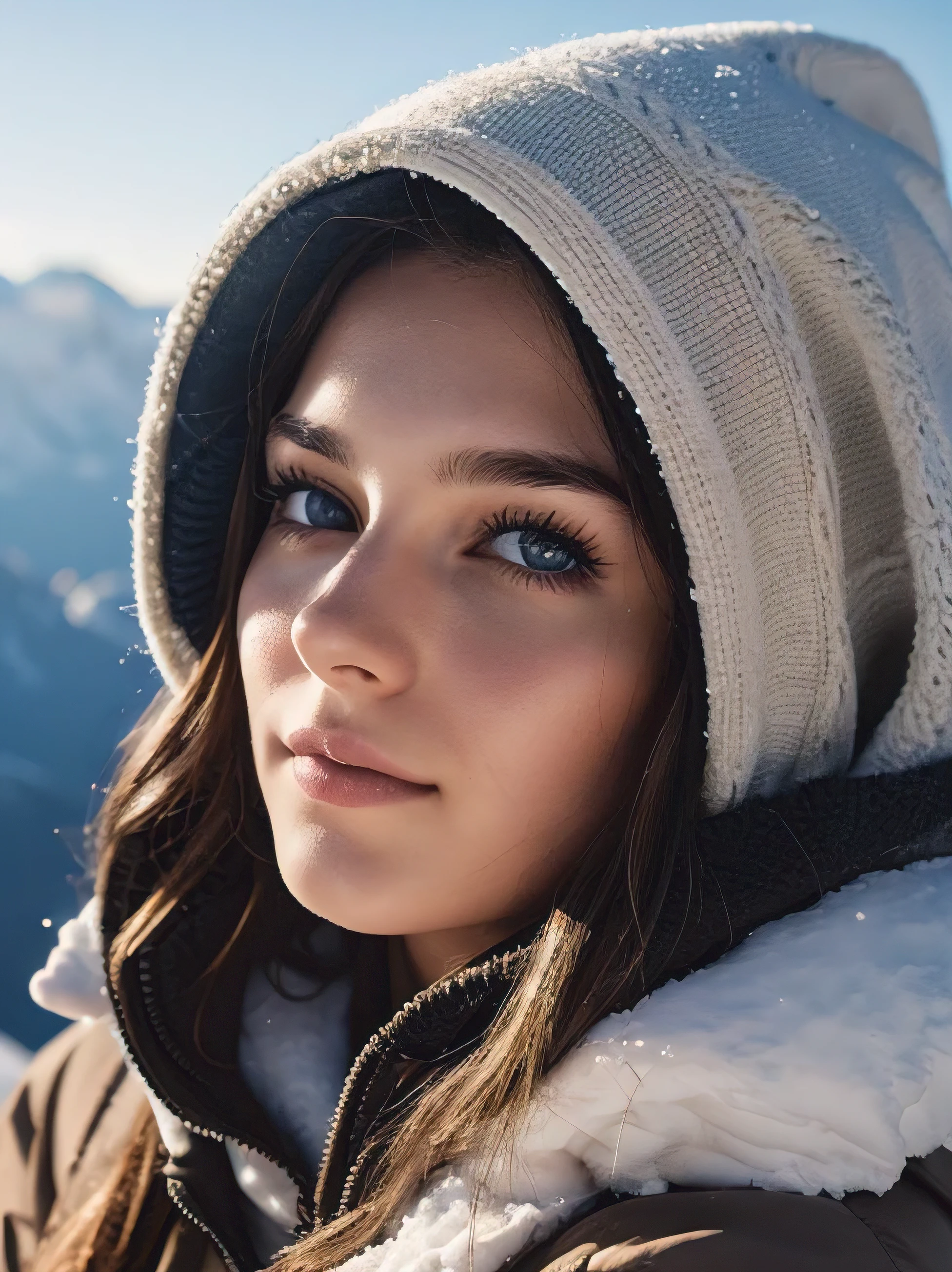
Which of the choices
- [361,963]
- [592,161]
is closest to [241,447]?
[592,161]

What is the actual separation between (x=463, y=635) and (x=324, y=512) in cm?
29

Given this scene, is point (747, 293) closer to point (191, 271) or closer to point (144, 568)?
point (191, 271)

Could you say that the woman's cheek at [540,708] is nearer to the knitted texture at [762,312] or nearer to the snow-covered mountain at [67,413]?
the knitted texture at [762,312]

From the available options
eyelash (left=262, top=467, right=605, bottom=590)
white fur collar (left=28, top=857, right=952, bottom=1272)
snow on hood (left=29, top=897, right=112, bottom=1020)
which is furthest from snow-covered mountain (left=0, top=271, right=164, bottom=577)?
white fur collar (left=28, top=857, right=952, bottom=1272)

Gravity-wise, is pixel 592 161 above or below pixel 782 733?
above

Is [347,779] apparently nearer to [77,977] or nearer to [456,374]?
[456,374]

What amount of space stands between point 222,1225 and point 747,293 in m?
1.14

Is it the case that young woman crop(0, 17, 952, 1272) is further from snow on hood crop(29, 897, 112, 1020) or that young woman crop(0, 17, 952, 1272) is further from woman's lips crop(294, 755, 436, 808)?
snow on hood crop(29, 897, 112, 1020)

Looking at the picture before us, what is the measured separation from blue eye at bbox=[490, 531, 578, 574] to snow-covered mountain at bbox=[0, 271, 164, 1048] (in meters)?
1.25

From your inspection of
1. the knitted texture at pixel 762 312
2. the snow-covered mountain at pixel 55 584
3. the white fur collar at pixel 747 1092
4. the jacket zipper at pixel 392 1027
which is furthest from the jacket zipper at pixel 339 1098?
the snow-covered mountain at pixel 55 584

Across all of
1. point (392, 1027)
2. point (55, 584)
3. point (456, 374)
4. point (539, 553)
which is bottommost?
point (55, 584)

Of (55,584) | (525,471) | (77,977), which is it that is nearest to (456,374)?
(525,471)

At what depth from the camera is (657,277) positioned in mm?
781

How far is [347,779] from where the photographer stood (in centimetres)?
86
